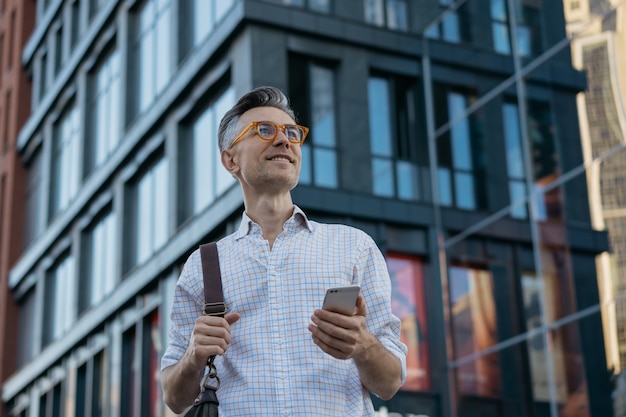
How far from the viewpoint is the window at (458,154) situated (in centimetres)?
1908

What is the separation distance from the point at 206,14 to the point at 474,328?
→ 27.9 feet

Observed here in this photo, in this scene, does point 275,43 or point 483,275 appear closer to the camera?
point 483,275

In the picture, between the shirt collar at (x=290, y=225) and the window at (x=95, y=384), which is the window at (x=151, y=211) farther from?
Answer: the shirt collar at (x=290, y=225)

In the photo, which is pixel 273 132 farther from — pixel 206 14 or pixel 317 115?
pixel 206 14

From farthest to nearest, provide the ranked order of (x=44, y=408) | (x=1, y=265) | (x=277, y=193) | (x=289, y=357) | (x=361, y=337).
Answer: (x=1, y=265), (x=44, y=408), (x=277, y=193), (x=289, y=357), (x=361, y=337)

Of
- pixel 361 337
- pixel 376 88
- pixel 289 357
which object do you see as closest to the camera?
pixel 361 337

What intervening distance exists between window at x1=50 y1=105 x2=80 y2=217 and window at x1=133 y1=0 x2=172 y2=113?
4.96m

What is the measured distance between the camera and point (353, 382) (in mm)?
3752

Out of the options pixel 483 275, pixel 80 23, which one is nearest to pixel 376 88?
pixel 483 275

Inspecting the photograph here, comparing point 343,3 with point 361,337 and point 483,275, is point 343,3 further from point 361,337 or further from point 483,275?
point 361,337

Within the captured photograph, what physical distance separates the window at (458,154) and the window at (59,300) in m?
12.6

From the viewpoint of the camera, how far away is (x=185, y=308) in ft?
13.0

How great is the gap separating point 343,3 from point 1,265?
19910 mm

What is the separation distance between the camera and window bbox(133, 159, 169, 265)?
23.6m
